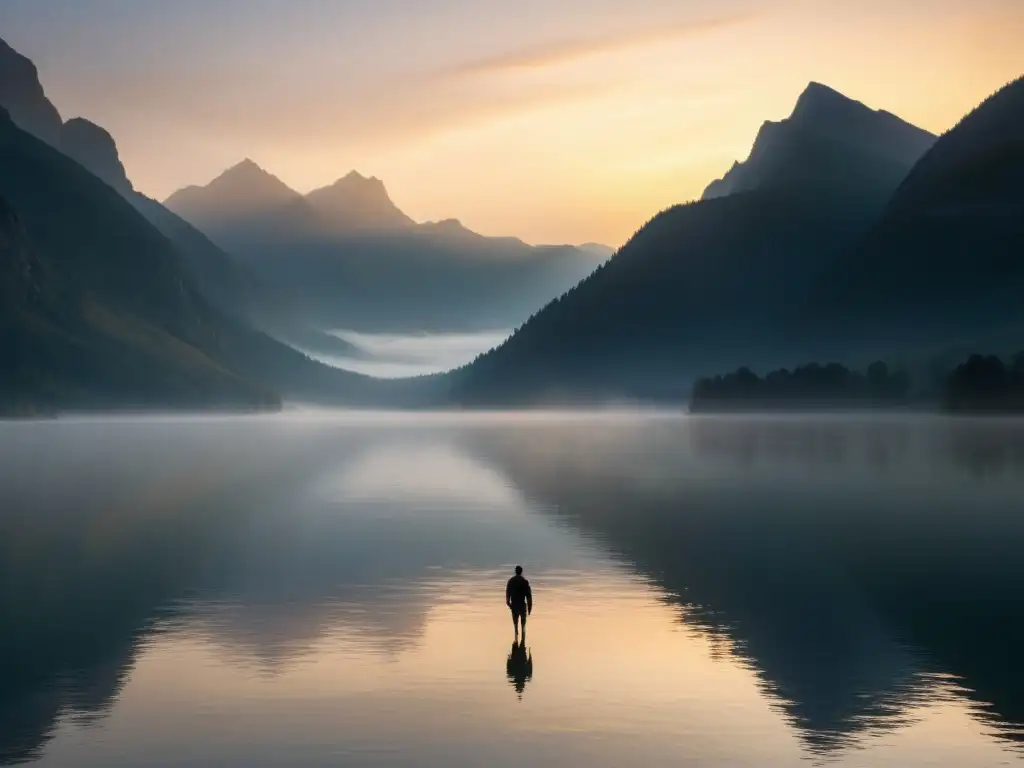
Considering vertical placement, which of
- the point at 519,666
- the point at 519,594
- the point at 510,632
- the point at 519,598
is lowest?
the point at 519,666

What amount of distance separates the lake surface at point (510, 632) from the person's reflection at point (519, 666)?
5.3 inches

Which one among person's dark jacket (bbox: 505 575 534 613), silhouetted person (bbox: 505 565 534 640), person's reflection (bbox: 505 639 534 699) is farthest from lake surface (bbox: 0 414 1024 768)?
person's dark jacket (bbox: 505 575 534 613)

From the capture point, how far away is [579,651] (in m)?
40.0

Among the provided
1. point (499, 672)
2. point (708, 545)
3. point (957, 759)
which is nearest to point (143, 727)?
point (499, 672)

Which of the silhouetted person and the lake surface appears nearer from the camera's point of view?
the lake surface

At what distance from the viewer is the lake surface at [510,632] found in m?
30.2

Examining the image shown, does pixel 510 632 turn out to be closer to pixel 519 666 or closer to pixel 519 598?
pixel 519 598

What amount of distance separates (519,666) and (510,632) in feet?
17.2

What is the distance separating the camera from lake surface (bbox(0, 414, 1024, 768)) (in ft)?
99.1

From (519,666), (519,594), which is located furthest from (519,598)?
(519,666)

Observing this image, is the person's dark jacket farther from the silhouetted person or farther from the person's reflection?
the person's reflection

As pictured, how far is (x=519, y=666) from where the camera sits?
124 ft

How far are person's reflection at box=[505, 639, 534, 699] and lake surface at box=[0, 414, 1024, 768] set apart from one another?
13cm

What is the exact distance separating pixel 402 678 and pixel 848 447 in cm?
15445
